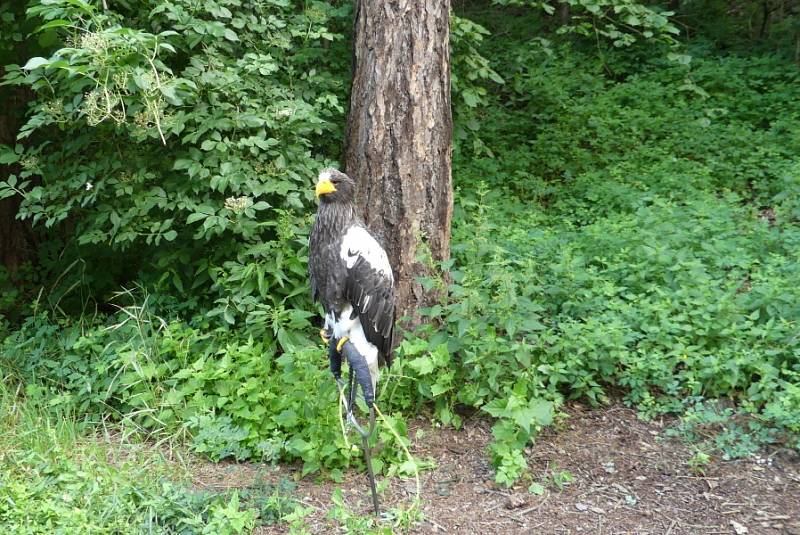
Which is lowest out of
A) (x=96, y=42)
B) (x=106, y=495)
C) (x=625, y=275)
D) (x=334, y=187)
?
(x=106, y=495)

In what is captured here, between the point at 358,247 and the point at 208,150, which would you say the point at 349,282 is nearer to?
the point at 358,247

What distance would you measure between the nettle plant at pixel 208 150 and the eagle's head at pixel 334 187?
121cm

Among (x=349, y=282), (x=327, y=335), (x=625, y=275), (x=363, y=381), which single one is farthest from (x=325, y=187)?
(x=625, y=275)

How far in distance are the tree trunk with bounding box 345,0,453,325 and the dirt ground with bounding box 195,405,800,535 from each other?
1.18m

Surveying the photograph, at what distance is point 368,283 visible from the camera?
316 cm

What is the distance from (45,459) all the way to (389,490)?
1.84 meters

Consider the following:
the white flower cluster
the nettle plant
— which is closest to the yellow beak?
the nettle plant

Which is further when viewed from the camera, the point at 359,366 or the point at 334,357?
the point at 334,357

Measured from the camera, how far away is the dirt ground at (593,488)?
10.5ft

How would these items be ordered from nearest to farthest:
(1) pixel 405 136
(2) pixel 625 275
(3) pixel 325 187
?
(3) pixel 325 187 → (1) pixel 405 136 → (2) pixel 625 275

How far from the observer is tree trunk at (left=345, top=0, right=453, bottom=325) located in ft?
14.5

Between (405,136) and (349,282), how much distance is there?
1592 millimetres

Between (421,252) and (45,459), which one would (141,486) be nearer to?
(45,459)

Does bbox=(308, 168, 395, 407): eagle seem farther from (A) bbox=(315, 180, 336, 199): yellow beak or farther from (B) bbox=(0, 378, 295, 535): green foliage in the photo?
(B) bbox=(0, 378, 295, 535): green foliage
